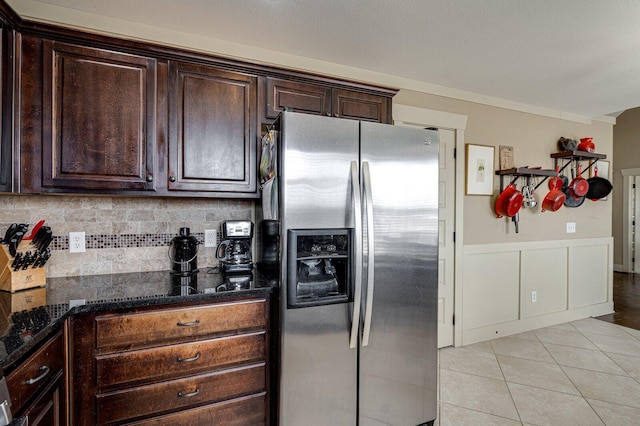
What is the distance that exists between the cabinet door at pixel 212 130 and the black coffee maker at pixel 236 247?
0.26 meters

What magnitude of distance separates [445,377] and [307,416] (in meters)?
1.43

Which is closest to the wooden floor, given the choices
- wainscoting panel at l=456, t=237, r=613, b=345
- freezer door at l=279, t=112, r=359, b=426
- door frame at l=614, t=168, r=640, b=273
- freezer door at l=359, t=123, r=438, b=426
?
wainscoting panel at l=456, t=237, r=613, b=345

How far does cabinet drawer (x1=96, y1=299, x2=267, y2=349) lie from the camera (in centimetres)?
150

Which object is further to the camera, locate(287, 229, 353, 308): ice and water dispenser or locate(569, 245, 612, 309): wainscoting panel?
locate(569, 245, 612, 309): wainscoting panel

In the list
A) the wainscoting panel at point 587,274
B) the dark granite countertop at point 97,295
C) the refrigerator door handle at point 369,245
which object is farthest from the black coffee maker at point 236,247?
the wainscoting panel at point 587,274

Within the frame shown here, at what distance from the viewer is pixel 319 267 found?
1.79 metres

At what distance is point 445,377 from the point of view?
8.76 feet

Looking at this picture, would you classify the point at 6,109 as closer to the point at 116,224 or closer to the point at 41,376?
the point at 116,224

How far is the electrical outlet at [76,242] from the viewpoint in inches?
78.9

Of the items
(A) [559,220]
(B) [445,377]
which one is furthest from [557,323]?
(B) [445,377]

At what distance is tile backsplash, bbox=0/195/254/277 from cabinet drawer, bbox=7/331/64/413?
0.80 m

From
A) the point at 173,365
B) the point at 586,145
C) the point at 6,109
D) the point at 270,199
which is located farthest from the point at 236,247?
the point at 586,145

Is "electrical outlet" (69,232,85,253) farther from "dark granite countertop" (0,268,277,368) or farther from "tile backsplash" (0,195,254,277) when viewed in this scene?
"dark granite countertop" (0,268,277,368)

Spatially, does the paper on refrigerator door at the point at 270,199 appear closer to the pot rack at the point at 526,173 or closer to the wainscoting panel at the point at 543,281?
the pot rack at the point at 526,173
